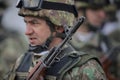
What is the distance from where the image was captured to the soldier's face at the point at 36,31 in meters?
8.34

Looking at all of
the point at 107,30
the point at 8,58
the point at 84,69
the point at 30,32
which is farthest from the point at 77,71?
the point at 107,30

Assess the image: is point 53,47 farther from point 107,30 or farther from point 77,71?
point 107,30

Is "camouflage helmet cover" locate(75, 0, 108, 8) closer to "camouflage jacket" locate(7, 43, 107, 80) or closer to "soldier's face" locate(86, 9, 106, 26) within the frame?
"soldier's face" locate(86, 9, 106, 26)

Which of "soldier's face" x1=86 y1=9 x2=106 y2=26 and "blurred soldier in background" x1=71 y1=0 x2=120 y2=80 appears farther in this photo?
"soldier's face" x1=86 y1=9 x2=106 y2=26

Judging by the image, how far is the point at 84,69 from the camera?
819cm

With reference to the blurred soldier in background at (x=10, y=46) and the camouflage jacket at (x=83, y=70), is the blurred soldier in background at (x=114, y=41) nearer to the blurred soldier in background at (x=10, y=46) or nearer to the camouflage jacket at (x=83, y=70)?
the blurred soldier in background at (x=10, y=46)

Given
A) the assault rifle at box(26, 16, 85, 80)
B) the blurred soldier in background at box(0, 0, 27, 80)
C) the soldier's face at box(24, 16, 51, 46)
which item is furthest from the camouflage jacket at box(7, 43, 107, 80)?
the blurred soldier in background at box(0, 0, 27, 80)

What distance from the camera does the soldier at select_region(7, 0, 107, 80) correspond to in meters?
8.17

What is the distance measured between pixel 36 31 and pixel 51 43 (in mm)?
234

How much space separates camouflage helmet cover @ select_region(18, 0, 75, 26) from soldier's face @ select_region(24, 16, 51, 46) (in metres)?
0.07

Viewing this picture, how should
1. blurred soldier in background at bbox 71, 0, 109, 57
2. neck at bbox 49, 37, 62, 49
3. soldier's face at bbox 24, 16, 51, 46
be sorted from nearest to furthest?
soldier's face at bbox 24, 16, 51, 46, neck at bbox 49, 37, 62, 49, blurred soldier in background at bbox 71, 0, 109, 57

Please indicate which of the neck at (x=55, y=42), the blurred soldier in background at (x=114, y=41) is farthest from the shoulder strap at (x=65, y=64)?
the blurred soldier in background at (x=114, y=41)

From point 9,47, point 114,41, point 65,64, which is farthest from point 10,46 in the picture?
point 65,64

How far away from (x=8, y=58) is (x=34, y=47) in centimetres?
553
